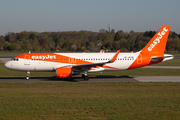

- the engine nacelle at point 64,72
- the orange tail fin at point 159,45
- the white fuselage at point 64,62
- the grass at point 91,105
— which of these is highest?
the orange tail fin at point 159,45

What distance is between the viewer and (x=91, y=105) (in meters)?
14.1

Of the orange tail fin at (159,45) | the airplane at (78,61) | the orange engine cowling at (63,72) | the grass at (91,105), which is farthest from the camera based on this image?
the orange tail fin at (159,45)

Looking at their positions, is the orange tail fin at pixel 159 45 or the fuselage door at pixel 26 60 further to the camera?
the orange tail fin at pixel 159 45

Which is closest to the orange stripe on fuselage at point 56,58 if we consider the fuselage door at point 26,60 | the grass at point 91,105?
the fuselage door at point 26,60

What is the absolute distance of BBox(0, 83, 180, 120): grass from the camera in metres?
11.9

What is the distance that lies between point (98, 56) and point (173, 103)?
14179 mm

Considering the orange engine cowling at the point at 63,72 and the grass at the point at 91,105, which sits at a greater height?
the orange engine cowling at the point at 63,72

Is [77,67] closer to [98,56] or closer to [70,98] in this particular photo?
[98,56]

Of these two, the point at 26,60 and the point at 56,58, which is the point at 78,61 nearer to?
the point at 56,58

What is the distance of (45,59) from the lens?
27156 mm

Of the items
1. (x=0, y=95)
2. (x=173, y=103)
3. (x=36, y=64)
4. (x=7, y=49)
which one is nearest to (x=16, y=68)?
(x=36, y=64)

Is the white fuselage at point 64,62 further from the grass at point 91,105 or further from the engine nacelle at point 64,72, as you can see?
the grass at point 91,105

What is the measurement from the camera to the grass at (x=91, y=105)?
1193cm

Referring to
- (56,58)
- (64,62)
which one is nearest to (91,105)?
(64,62)
